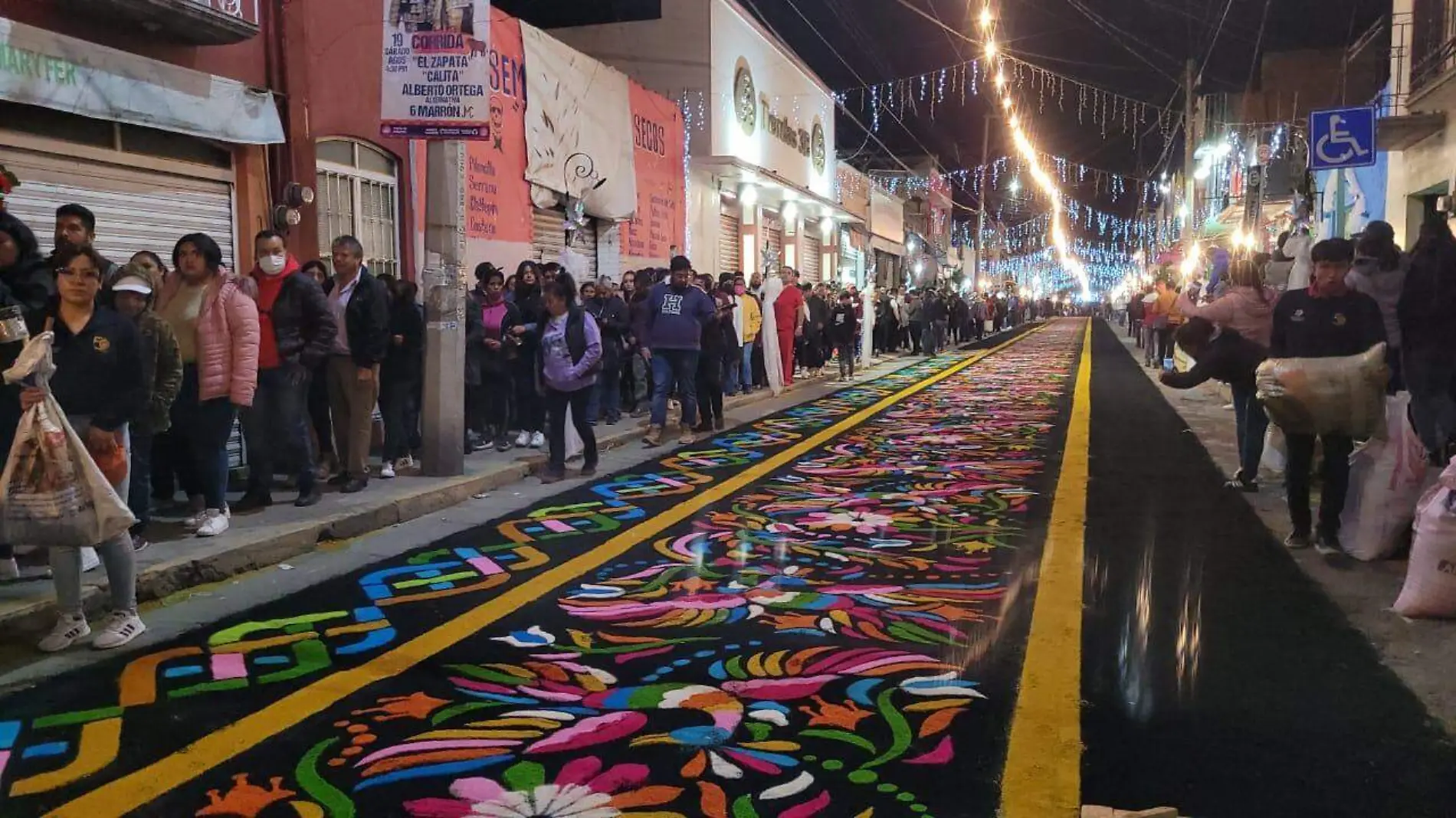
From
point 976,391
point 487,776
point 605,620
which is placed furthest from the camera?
point 976,391

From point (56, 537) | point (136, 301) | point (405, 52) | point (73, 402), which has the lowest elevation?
point (56, 537)

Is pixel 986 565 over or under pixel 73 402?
under

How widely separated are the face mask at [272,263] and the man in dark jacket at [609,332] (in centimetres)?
455

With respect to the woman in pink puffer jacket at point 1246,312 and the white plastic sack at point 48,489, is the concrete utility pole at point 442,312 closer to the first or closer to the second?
the white plastic sack at point 48,489

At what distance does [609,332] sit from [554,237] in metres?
3.36

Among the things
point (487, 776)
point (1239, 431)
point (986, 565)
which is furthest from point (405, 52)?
point (1239, 431)

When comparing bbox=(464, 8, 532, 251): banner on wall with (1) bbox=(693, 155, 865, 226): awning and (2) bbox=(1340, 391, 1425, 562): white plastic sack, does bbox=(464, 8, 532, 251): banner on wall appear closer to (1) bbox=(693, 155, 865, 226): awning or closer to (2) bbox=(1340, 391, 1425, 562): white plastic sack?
(1) bbox=(693, 155, 865, 226): awning

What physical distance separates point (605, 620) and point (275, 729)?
5.17 ft

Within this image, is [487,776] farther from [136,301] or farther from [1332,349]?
[1332,349]

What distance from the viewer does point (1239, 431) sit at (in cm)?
839

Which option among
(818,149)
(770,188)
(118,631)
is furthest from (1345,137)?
(818,149)

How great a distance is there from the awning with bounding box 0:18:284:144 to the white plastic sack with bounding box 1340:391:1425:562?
8.32 metres

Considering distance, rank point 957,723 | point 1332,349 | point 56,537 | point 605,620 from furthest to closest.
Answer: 1. point 1332,349
2. point 605,620
3. point 56,537
4. point 957,723

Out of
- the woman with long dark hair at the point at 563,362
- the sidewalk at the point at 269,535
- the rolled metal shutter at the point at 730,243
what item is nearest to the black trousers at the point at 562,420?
the woman with long dark hair at the point at 563,362
